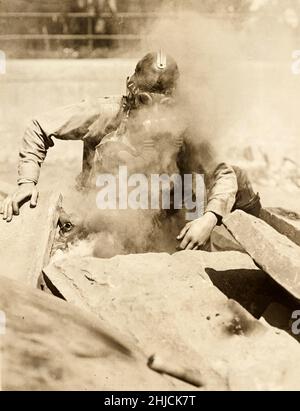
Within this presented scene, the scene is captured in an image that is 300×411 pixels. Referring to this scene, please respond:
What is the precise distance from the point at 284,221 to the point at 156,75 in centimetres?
143

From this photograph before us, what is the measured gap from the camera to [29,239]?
12.0 ft

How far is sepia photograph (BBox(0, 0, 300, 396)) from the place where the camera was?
8.50 feet

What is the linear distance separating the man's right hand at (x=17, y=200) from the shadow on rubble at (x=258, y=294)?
1311mm

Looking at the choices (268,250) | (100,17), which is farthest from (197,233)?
(100,17)

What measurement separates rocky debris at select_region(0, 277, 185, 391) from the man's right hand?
101 cm

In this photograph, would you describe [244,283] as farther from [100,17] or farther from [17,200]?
[100,17]

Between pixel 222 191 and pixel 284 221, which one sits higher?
pixel 222 191

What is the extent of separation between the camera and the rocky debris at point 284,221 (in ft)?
Result: 13.2

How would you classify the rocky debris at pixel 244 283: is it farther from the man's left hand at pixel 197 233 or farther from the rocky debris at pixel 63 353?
the rocky debris at pixel 63 353

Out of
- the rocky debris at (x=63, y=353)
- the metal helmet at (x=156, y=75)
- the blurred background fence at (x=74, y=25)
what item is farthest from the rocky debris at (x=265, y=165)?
the rocky debris at (x=63, y=353)

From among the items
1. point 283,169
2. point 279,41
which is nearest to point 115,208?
point 283,169

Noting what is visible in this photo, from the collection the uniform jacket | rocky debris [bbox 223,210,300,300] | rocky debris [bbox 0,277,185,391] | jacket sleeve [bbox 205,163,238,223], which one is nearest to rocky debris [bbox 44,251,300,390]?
rocky debris [bbox 0,277,185,391]

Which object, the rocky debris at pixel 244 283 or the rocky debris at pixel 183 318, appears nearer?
the rocky debris at pixel 183 318

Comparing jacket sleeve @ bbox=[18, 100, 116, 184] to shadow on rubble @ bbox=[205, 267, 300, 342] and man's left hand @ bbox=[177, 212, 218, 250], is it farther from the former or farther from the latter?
shadow on rubble @ bbox=[205, 267, 300, 342]
